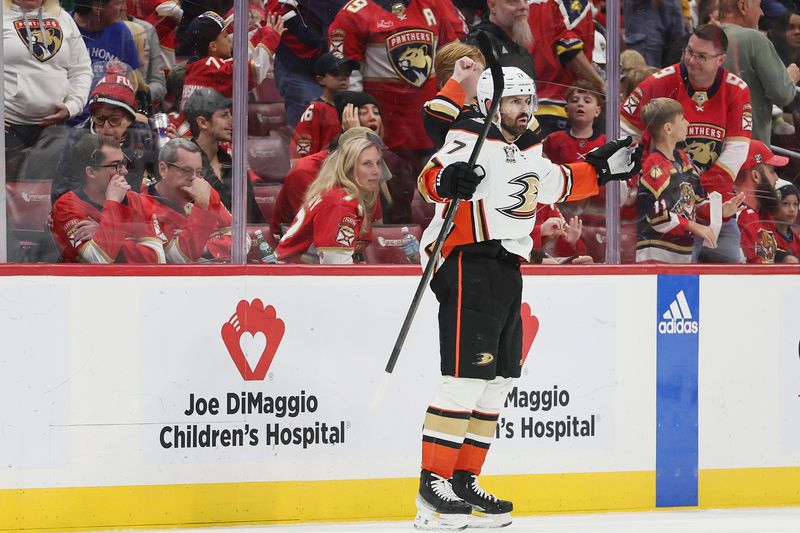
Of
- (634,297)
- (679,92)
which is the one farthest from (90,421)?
(679,92)

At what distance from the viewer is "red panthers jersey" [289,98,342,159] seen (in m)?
4.11

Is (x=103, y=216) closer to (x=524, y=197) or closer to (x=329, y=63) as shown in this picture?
(x=329, y=63)

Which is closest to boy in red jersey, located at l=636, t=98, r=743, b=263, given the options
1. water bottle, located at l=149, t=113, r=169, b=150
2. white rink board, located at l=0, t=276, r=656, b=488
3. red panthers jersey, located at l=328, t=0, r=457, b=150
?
white rink board, located at l=0, t=276, r=656, b=488

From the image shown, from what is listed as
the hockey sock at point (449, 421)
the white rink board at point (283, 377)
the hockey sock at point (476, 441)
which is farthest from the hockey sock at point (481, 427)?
the white rink board at point (283, 377)

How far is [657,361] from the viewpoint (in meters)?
4.25

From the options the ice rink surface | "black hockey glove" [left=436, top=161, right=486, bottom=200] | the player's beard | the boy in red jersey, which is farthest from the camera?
the boy in red jersey

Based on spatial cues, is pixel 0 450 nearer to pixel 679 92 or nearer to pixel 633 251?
pixel 633 251

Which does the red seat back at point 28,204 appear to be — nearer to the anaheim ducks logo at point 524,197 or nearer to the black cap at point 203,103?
the black cap at point 203,103

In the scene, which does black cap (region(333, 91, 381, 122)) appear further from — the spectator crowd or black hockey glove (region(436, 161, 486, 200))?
black hockey glove (region(436, 161, 486, 200))

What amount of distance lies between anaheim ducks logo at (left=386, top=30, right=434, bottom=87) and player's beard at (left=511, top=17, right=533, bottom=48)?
1.02ft

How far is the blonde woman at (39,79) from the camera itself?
381 cm

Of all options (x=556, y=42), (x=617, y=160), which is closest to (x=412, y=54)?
(x=556, y=42)

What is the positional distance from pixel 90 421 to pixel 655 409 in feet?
6.50

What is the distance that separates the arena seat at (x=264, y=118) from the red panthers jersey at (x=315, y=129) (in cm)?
7
